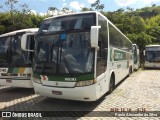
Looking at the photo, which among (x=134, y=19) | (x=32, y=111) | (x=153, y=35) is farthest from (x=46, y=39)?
(x=153, y=35)

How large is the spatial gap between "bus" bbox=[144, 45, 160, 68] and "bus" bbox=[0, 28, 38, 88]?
728 inches

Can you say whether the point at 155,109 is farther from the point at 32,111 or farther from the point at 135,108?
the point at 32,111

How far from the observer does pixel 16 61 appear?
1058cm

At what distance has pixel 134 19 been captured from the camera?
46844 millimetres

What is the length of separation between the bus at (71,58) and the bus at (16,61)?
6.23 feet

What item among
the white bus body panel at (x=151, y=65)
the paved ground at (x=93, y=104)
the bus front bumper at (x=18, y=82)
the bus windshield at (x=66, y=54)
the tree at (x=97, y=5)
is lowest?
the paved ground at (x=93, y=104)

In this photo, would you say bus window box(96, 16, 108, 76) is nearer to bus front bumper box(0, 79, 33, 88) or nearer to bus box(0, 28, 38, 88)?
bus box(0, 28, 38, 88)

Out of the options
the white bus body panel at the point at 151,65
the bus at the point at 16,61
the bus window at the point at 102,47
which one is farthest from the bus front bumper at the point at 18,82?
the white bus body panel at the point at 151,65

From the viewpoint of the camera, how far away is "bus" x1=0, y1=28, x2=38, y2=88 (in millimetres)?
10336

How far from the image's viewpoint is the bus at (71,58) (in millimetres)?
7562

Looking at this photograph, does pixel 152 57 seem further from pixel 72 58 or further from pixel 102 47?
pixel 72 58

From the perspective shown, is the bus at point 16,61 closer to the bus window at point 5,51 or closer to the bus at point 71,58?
the bus window at point 5,51

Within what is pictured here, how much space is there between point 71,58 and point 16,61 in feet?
12.5

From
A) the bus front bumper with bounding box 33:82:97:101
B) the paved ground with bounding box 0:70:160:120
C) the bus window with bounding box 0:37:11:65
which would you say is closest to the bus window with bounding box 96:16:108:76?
the bus front bumper with bounding box 33:82:97:101
